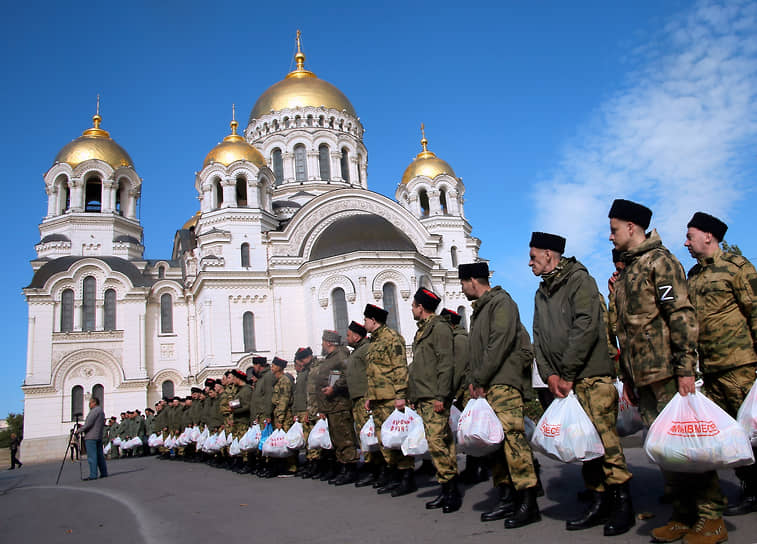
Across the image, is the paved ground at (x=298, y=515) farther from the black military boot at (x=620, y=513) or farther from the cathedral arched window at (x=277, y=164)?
the cathedral arched window at (x=277, y=164)

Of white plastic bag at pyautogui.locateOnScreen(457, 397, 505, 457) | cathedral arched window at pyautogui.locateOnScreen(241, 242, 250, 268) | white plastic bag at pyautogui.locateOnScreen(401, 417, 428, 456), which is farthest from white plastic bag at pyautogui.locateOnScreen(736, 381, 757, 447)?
cathedral arched window at pyautogui.locateOnScreen(241, 242, 250, 268)

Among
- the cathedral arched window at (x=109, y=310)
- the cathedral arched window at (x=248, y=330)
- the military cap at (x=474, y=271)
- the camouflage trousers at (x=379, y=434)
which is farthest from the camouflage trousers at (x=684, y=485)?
the cathedral arched window at (x=109, y=310)

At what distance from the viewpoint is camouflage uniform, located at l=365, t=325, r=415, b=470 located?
6117mm

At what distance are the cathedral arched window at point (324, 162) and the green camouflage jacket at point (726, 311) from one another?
1187 inches

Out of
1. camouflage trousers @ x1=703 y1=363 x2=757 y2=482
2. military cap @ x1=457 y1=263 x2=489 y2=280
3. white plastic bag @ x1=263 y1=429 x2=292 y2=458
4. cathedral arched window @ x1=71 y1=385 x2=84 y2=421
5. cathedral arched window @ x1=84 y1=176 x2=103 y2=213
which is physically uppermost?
cathedral arched window @ x1=84 y1=176 x2=103 y2=213

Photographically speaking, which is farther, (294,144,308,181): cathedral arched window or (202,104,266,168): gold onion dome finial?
(294,144,308,181): cathedral arched window

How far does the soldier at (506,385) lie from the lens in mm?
4203

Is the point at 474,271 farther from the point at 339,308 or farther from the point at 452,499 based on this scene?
the point at 339,308

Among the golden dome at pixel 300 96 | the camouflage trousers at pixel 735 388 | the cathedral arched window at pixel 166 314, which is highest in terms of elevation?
the golden dome at pixel 300 96

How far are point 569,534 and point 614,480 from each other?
0.45 m

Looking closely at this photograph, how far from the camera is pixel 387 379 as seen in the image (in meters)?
6.24

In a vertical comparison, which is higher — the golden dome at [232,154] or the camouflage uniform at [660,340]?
the golden dome at [232,154]

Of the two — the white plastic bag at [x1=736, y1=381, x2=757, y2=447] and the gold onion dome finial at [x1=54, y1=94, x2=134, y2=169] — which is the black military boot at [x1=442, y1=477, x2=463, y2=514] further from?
the gold onion dome finial at [x1=54, y1=94, x2=134, y2=169]

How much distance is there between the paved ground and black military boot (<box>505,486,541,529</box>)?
2.3 inches
